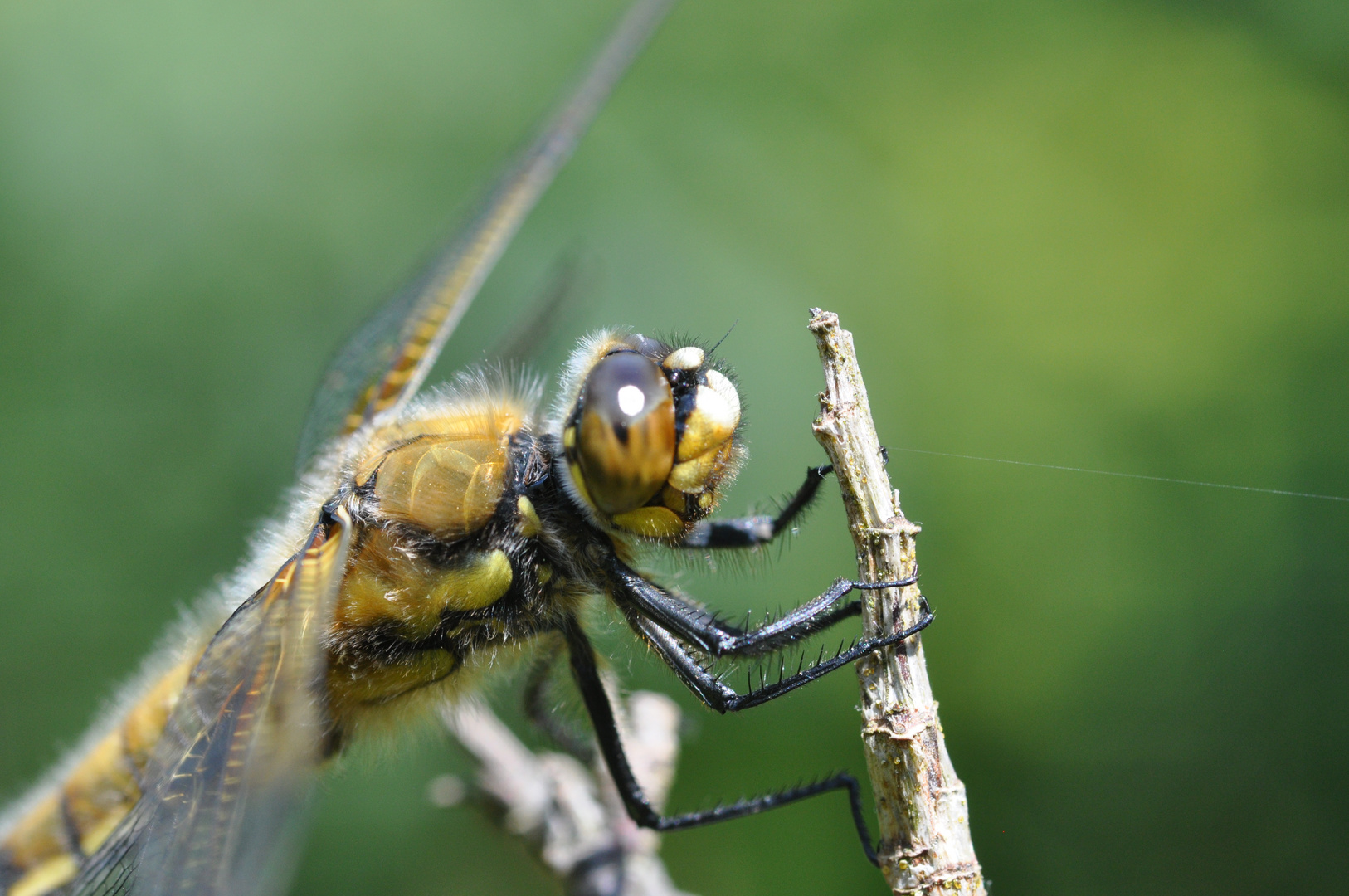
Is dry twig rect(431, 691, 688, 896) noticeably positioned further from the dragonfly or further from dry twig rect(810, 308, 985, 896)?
dry twig rect(810, 308, 985, 896)

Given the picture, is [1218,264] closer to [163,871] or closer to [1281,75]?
[1281,75]

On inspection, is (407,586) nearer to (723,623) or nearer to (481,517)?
(481,517)

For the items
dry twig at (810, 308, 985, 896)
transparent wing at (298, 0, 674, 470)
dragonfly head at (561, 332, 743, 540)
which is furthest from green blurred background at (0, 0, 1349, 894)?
dry twig at (810, 308, 985, 896)

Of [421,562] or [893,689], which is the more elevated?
[421,562]

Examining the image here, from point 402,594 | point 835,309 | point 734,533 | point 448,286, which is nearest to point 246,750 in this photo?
point 402,594

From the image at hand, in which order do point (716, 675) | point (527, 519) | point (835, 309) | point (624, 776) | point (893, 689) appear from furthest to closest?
point (835, 309)
point (624, 776)
point (527, 519)
point (716, 675)
point (893, 689)

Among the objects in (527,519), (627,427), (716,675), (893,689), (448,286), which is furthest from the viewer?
(448,286)

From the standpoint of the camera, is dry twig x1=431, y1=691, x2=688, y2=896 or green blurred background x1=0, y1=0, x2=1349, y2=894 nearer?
dry twig x1=431, y1=691, x2=688, y2=896
